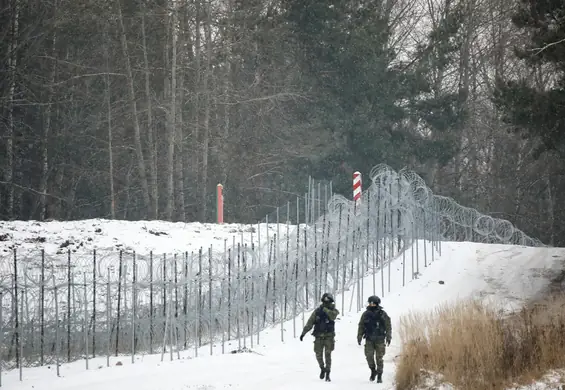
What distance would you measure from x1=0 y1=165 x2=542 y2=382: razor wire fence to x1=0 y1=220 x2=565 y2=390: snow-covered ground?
0.33 m

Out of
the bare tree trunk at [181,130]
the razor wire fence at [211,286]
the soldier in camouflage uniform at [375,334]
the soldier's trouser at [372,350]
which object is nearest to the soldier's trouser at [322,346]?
the soldier in camouflage uniform at [375,334]

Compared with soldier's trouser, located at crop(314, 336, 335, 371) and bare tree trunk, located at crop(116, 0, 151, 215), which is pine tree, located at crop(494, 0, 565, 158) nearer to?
soldier's trouser, located at crop(314, 336, 335, 371)

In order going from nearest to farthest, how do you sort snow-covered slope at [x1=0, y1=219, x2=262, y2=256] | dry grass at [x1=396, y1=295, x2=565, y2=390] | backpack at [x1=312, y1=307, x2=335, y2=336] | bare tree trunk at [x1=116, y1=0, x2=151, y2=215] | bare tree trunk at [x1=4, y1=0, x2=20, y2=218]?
dry grass at [x1=396, y1=295, x2=565, y2=390], backpack at [x1=312, y1=307, x2=335, y2=336], snow-covered slope at [x1=0, y1=219, x2=262, y2=256], bare tree trunk at [x1=4, y1=0, x2=20, y2=218], bare tree trunk at [x1=116, y1=0, x2=151, y2=215]

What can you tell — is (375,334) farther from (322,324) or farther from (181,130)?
(181,130)

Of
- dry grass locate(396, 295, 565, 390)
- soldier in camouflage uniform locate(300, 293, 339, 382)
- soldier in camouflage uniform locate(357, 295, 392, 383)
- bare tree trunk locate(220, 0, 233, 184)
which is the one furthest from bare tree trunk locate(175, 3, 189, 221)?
dry grass locate(396, 295, 565, 390)

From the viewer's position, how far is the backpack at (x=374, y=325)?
13.1 m

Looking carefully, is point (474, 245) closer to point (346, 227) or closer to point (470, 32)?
point (346, 227)

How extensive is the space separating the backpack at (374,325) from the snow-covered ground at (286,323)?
2.12 ft

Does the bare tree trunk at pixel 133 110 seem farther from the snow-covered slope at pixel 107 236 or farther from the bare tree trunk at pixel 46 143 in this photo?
the snow-covered slope at pixel 107 236

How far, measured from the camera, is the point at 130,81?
32.3 metres

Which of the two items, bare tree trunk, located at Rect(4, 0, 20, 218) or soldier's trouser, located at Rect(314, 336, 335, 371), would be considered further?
bare tree trunk, located at Rect(4, 0, 20, 218)

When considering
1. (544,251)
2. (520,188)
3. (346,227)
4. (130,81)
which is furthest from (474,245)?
(520,188)

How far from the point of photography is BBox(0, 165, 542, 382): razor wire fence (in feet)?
50.5

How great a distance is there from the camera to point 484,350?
11.8m
